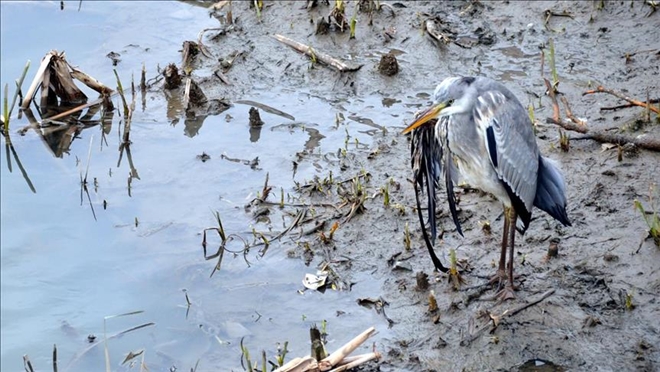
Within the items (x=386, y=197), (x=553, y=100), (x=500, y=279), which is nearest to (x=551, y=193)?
(x=500, y=279)

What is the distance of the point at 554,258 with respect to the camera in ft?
19.7

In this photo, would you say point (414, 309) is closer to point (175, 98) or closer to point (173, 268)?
point (173, 268)

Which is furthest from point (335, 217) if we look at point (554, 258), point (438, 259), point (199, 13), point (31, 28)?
point (31, 28)

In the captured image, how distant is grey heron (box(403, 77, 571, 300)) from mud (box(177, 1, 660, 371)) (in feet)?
1.19

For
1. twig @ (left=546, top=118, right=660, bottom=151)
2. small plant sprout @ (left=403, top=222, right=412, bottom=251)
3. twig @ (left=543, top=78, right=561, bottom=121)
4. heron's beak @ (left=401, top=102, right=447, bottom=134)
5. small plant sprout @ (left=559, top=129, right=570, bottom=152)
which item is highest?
heron's beak @ (left=401, top=102, right=447, bottom=134)

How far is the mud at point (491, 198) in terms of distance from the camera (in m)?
5.39

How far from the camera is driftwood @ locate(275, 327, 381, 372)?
16.6ft

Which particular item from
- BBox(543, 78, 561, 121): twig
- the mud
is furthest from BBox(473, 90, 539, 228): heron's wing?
BBox(543, 78, 561, 121): twig

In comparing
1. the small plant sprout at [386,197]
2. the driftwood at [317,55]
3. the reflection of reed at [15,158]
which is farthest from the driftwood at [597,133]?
the reflection of reed at [15,158]

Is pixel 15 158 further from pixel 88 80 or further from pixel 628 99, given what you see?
pixel 628 99

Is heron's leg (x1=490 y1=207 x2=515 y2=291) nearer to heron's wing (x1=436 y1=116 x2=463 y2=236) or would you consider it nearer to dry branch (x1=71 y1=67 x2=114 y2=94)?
heron's wing (x1=436 y1=116 x2=463 y2=236)

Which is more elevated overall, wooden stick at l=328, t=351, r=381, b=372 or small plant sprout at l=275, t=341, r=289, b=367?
wooden stick at l=328, t=351, r=381, b=372

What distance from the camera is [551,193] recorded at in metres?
5.66

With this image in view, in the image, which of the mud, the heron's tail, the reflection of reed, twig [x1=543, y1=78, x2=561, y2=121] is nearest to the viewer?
the mud
